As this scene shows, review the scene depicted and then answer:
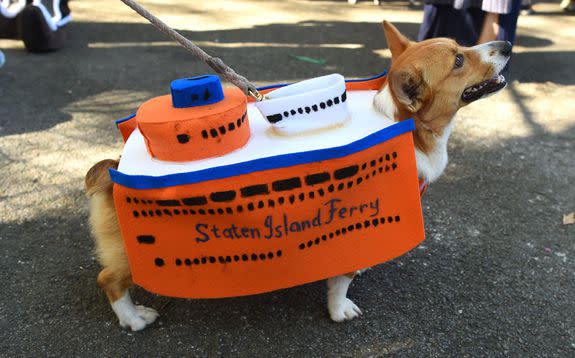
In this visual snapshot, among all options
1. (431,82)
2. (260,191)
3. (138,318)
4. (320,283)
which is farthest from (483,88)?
(138,318)

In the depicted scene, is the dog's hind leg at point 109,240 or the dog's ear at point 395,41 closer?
the dog's hind leg at point 109,240

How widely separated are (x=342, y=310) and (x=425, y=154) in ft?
2.89

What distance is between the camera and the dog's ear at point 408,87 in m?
2.05

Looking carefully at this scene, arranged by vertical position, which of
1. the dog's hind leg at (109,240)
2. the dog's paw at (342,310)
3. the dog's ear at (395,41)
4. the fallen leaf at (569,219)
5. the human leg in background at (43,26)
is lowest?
the fallen leaf at (569,219)

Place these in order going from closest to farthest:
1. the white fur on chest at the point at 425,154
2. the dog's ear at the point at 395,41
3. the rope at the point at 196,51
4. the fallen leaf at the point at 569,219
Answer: the rope at the point at 196,51 → the white fur on chest at the point at 425,154 → the dog's ear at the point at 395,41 → the fallen leaf at the point at 569,219

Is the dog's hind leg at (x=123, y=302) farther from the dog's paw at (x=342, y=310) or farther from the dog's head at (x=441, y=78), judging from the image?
the dog's head at (x=441, y=78)

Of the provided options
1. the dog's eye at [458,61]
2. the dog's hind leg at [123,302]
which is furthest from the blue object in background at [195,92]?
the dog's eye at [458,61]

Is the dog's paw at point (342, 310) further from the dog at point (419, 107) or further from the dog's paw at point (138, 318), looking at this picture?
the dog's paw at point (138, 318)

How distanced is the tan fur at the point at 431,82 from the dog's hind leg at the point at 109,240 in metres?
1.35

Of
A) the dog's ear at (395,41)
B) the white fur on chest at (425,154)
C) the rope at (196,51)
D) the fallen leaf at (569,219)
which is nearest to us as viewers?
the rope at (196,51)

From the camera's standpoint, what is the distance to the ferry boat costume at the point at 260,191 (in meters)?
1.88

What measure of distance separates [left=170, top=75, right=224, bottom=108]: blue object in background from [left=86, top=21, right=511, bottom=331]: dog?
508 millimetres

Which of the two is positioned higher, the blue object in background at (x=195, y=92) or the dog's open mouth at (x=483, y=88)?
the blue object in background at (x=195, y=92)

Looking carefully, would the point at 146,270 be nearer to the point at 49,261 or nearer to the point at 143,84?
the point at 49,261
